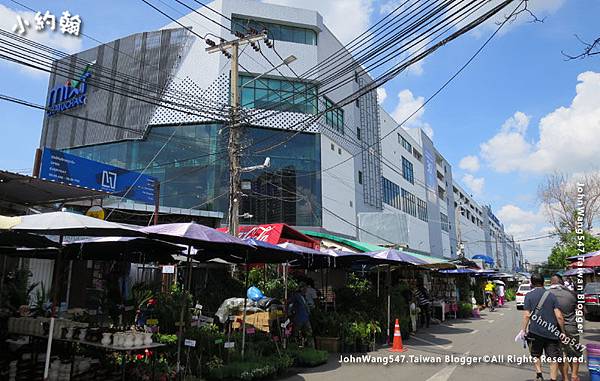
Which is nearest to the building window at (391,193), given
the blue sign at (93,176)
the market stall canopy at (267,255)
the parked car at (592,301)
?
the parked car at (592,301)

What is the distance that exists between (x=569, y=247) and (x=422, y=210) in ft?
54.2

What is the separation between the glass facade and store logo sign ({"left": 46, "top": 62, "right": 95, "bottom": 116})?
7111 millimetres

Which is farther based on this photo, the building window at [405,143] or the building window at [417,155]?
the building window at [417,155]

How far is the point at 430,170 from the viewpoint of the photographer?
54.3 metres

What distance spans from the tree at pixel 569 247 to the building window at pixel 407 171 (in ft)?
47.6

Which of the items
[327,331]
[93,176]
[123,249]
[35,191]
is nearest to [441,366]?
[327,331]

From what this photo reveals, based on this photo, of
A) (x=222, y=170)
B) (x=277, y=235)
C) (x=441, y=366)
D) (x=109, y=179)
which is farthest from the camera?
(x=222, y=170)

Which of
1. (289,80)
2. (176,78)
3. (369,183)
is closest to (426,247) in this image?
(369,183)

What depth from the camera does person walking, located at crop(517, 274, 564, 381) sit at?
7.27 m

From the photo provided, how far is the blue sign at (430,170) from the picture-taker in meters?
52.4

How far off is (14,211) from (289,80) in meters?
18.7

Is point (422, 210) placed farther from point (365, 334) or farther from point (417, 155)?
point (365, 334)

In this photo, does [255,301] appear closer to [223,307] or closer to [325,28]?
[223,307]

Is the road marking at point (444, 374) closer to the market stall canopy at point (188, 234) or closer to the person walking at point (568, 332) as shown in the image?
the person walking at point (568, 332)
